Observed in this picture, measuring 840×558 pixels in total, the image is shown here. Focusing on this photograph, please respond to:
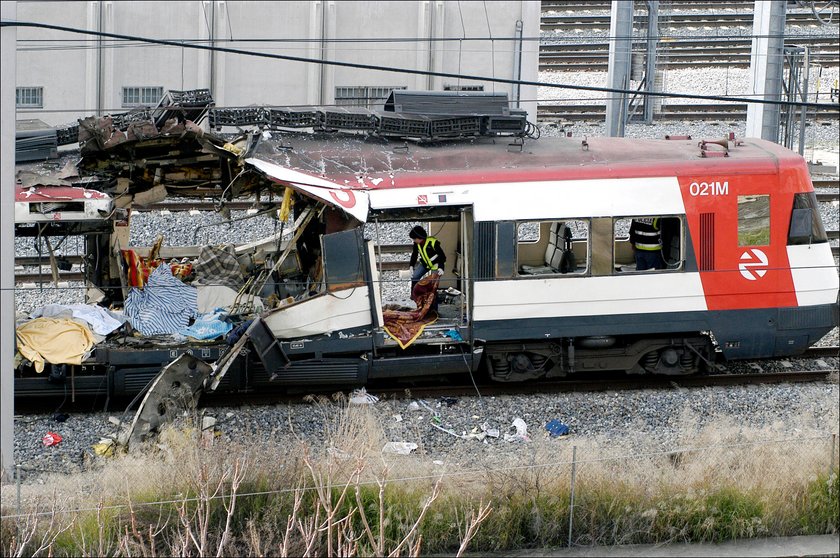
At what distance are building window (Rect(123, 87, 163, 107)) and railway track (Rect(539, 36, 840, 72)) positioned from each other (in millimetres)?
10933

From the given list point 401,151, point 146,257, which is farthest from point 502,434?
point 146,257

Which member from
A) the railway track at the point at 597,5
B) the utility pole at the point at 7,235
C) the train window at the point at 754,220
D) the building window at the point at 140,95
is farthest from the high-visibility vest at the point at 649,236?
the railway track at the point at 597,5

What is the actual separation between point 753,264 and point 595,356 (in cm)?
215

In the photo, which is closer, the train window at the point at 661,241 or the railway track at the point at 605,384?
the train window at the point at 661,241

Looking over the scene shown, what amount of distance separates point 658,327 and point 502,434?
2439 mm

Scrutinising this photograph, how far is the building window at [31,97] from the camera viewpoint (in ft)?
89.5

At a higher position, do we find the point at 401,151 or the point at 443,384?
the point at 401,151

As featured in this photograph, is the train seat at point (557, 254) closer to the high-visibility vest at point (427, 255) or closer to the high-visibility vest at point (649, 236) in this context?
the high-visibility vest at point (649, 236)

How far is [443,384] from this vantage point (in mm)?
13844

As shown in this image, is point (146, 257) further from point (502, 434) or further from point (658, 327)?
point (658, 327)

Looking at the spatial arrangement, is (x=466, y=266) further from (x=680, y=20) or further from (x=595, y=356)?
(x=680, y=20)

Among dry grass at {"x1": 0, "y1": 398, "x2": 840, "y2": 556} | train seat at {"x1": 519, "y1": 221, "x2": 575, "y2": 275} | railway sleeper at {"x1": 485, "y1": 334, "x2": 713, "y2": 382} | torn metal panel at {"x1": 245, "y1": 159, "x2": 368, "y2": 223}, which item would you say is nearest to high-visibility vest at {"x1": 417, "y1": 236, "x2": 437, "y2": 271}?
train seat at {"x1": 519, "y1": 221, "x2": 575, "y2": 275}

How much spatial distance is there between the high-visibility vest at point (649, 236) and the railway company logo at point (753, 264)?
982 millimetres

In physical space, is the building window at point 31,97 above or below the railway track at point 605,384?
above
